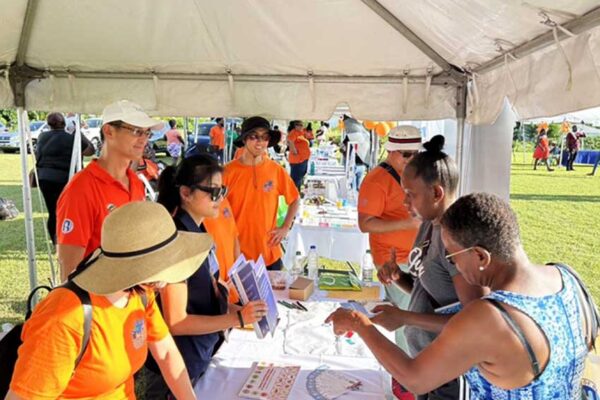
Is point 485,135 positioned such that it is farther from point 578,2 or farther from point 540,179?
point 540,179

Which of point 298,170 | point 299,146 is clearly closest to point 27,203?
point 299,146

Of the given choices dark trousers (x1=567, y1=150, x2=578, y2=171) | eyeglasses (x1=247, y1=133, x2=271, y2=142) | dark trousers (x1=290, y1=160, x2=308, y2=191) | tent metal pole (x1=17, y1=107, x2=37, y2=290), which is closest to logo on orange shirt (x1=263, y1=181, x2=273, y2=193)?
eyeglasses (x1=247, y1=133, x2=271, y2=142)

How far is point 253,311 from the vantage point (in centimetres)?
169

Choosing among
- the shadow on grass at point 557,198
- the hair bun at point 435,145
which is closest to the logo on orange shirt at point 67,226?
the hair bun at point 435,145

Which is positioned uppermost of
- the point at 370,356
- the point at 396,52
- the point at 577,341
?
the point at 396,52

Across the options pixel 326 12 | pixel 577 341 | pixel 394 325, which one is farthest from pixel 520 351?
pixel 326 12

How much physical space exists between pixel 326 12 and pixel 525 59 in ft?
3.65

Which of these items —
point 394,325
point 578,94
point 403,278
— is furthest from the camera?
point 403,278

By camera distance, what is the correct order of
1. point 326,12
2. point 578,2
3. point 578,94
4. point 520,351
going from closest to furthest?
point 520,351, point 578,2, point 578,94, point 326,12

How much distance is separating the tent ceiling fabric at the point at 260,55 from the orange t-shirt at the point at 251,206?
0.44 meters

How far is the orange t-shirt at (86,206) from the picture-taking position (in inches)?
81.2

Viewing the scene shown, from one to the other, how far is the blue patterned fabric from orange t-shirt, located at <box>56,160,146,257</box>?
1.73m

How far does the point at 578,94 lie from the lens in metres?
1.46

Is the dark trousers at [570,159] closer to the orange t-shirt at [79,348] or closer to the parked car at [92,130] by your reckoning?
the parked car at [92,130]
